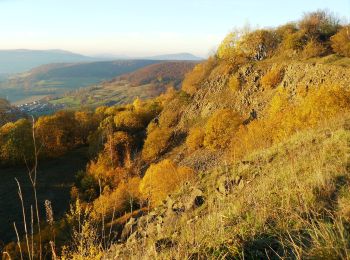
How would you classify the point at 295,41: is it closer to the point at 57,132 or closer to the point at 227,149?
the point at 227,149

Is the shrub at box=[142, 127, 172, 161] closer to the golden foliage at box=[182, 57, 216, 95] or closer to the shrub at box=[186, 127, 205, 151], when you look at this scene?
the shrub at box=[186, 127, 205, 151]

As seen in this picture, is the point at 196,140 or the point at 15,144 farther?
the point at 15,144

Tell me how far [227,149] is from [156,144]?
1624cm

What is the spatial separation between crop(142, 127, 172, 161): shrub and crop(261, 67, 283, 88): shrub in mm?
18479

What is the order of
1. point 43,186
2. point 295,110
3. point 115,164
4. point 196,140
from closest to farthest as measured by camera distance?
1. point 295,110
2. point 196,140
3. point 43,186
4. point 115,164

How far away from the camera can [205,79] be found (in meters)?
69.9

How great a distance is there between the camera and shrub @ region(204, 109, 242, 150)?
5028 centimetres

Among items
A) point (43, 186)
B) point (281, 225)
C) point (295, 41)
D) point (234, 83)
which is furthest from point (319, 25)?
point (281, 225)

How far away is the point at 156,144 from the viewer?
193ft

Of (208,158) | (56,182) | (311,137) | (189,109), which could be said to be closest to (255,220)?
(311,137)

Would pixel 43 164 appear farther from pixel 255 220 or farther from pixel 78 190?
pixel 255 220

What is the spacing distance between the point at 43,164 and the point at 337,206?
6559cm

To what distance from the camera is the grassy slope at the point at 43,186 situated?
43.2 metres

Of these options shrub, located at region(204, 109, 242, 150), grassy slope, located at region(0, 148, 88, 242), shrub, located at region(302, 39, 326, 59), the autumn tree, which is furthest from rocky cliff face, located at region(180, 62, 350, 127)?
the autumn tree
